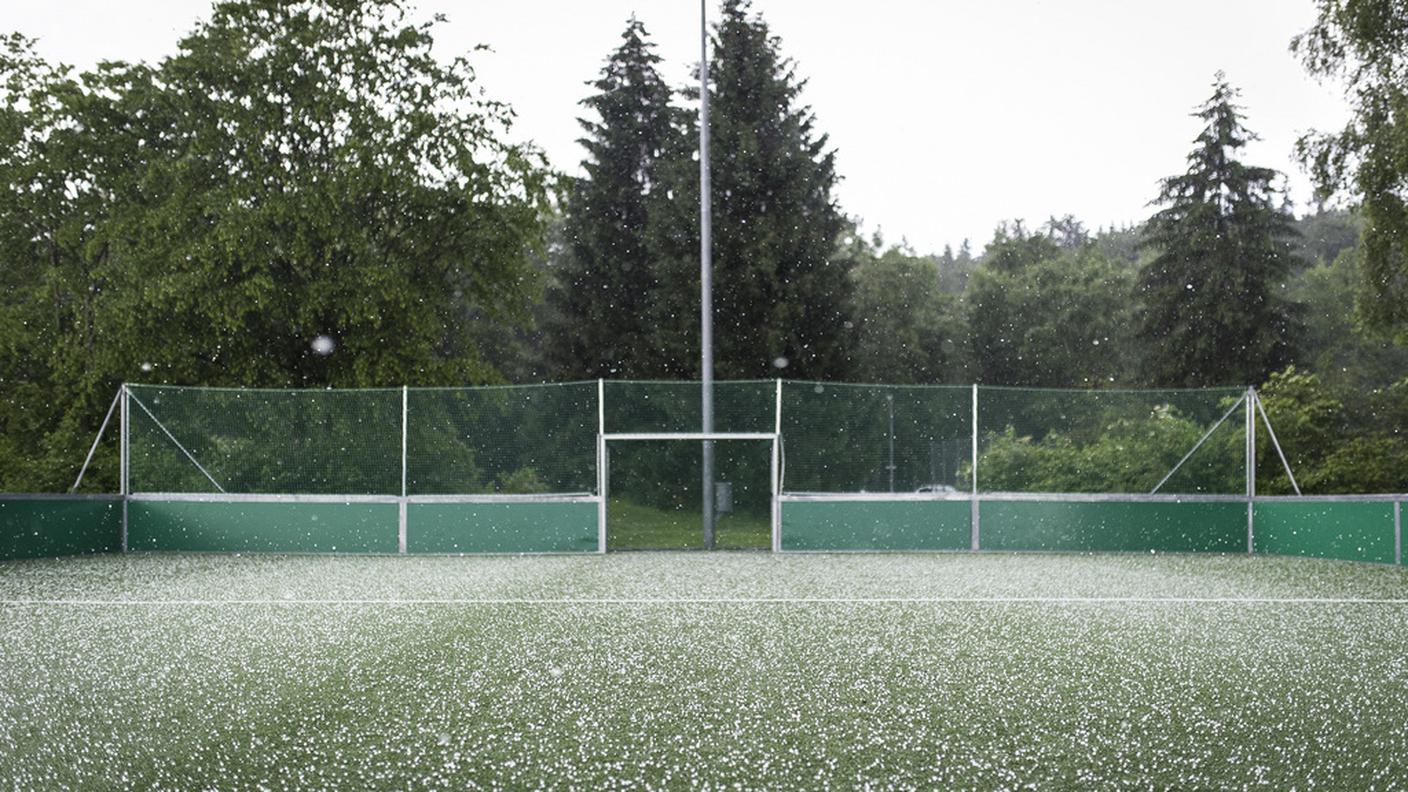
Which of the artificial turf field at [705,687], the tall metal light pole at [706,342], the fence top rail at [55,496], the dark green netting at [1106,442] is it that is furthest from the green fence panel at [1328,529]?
the fence top rail at [55,496]

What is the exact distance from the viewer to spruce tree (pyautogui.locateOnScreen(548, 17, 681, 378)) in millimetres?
32781

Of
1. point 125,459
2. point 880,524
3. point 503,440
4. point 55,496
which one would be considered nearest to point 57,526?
point 55,496

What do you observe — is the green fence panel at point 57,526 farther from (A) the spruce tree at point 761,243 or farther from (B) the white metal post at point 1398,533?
(B) the white metal post at point 1398,533

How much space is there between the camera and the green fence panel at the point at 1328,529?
1477 centimetres

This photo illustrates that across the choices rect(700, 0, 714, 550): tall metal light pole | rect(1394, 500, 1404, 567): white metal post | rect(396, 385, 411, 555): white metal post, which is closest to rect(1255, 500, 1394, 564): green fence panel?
rect(1394, 500, 1404, 567): white metal post

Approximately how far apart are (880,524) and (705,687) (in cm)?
1094

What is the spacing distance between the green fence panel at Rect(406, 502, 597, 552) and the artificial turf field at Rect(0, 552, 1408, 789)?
192 inches

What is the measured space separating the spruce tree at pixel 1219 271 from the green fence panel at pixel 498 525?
1094 inches

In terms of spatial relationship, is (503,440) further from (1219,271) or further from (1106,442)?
(1219,271)

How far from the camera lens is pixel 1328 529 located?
1558 cm

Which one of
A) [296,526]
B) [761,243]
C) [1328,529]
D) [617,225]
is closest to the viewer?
[1328,529]

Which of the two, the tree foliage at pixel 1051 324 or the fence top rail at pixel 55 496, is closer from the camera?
the fence top rail at pixel 55 496

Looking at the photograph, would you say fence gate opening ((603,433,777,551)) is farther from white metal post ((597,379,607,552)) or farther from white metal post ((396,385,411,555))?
white metal post ((396,385,411,555))

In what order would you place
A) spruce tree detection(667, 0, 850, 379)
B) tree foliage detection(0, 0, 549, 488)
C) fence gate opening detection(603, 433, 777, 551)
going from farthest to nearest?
spruce tree detection(667, 0, 850, 379) → tree foliage detection(0, 0, 549, 488) → fence gate opening detection(603, 433, 777, 551)
